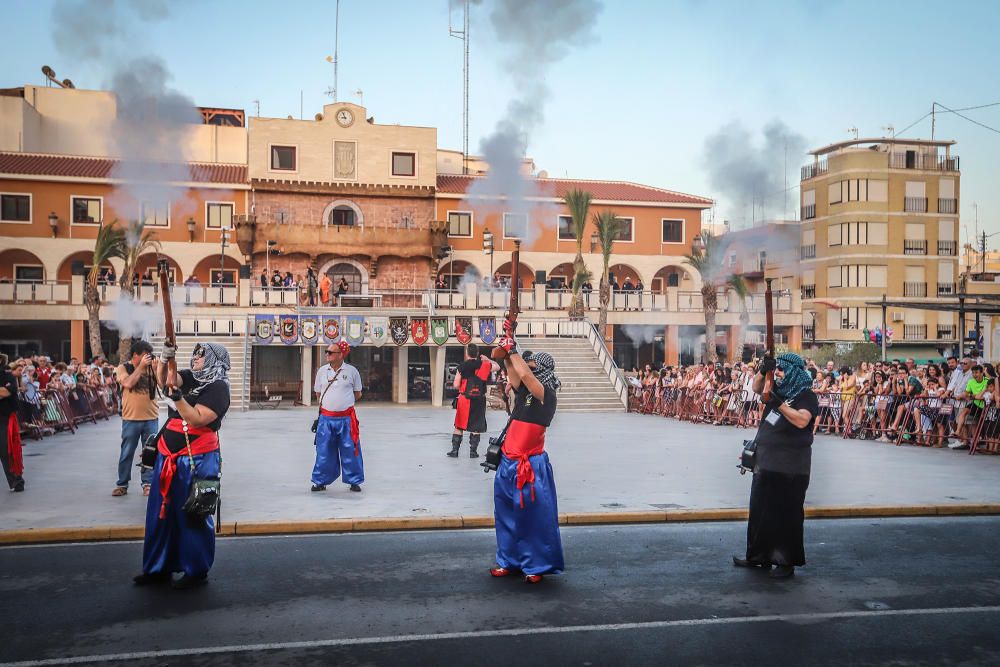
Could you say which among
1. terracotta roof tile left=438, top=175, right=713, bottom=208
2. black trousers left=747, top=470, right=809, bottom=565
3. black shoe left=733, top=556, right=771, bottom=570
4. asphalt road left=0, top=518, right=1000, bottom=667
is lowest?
asphalt road left=0, top=518, right=1000, bottom=667

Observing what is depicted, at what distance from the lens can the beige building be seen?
53469 millimetres

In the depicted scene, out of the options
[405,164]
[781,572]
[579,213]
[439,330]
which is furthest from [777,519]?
[405,164]

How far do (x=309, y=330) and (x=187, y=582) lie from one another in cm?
2365

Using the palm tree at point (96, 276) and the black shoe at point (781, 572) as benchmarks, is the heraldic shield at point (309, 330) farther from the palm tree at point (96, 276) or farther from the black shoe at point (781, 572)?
the black shoe at point (781, 572)

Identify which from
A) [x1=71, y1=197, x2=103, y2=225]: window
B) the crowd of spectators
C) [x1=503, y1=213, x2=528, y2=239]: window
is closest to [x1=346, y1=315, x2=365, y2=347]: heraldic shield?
the crowd of spectators

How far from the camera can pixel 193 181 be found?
41.5 metres

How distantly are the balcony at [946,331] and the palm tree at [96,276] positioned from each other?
143 ft

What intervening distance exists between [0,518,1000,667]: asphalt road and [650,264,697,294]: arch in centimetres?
3804

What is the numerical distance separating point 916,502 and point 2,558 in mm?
9085

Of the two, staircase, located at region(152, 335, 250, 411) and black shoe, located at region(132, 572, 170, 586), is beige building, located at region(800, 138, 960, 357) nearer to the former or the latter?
staircase, located at region(152, 335, 250, 411)

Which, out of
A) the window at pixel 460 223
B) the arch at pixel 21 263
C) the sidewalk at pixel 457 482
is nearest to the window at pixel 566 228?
the window at pixel 460 223

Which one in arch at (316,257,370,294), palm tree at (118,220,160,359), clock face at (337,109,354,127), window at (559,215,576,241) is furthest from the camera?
window at (559,215,576,241)

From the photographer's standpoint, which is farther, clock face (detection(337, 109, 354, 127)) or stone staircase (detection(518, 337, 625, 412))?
clock face (detection(337, 109, 354, 127))

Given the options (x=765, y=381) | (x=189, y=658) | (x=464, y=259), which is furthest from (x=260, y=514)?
(x=464, y=259)
